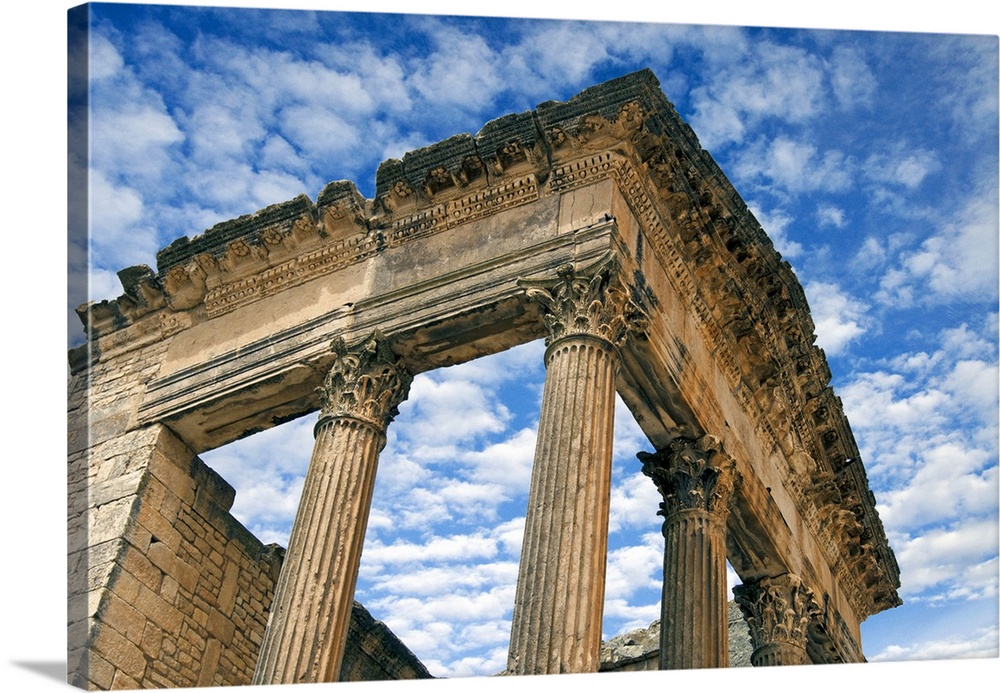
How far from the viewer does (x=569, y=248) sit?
36.8ft

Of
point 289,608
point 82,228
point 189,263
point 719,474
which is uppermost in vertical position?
point 189,263

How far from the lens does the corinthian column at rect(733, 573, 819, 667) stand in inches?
561

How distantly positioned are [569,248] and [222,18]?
3880 millimetres

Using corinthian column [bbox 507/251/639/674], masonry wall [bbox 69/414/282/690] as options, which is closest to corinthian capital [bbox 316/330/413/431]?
→ corinthian column [bbox 507/251/639/674]

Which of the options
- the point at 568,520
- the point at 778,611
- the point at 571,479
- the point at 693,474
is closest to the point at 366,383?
the point at 571,479

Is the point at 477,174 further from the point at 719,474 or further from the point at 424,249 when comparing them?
the point at 719,474

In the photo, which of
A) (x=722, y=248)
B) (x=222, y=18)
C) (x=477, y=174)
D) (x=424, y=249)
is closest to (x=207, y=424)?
(x=424, y=249)

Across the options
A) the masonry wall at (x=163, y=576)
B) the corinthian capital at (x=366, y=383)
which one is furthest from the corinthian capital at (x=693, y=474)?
the masonry wall at (x=163, y=576)

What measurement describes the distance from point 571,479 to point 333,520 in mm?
2496

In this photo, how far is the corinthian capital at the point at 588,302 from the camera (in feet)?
34.6

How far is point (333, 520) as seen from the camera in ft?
35.1

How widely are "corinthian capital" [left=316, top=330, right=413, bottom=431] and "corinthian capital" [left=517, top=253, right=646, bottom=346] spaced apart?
1737 mm

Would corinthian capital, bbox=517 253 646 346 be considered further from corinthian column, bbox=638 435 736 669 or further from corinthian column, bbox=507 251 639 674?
corinthian column, bbox=638 435 736 669

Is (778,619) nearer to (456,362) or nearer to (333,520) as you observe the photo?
(456,362)
